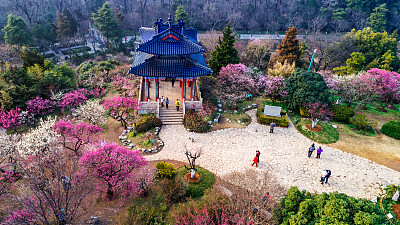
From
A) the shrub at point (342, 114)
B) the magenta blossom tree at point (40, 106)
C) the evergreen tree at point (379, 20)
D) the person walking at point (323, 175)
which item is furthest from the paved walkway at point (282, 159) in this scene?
the evergreen tree at point (379, 20)

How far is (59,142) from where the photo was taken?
17562 mm

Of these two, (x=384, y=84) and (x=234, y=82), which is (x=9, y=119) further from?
(x=384, y=84)

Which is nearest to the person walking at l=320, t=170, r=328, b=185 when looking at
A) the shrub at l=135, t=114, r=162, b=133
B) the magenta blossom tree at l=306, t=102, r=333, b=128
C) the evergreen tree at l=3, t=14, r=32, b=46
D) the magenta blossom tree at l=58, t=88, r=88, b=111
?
the magenta blossom tree at l=306, t=102, r=333, b=128

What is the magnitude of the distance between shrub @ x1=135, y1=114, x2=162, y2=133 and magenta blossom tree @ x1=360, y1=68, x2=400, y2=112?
77.0 ft

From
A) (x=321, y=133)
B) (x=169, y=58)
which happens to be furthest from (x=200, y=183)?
(x=321, y=133)

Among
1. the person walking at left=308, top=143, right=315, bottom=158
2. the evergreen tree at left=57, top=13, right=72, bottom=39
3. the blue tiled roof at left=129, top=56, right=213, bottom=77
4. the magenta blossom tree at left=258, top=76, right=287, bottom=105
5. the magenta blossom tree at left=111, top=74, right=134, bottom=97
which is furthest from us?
the evergreen tree at left=57, top=13, right=72, bottom=39

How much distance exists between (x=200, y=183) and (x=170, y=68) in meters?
12.0

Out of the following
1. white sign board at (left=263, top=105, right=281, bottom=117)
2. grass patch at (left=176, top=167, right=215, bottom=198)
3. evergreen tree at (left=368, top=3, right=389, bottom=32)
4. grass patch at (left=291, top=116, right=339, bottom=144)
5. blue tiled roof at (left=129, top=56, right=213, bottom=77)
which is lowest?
grass patch at (left=176, top=167, right=215, bottom=198)

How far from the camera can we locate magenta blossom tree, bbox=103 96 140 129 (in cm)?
2201

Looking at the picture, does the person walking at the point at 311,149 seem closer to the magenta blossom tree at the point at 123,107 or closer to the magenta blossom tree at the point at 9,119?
the magenta blossom tree at the point at 123,107

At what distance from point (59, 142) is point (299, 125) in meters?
21.3

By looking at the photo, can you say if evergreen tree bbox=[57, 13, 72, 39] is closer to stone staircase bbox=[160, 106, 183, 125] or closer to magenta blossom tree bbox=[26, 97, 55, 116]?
magenta blossom tree bbox=[26, 97, 55, 116]

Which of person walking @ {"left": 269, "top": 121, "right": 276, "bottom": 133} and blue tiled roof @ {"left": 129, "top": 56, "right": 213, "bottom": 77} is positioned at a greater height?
blue tiled roof @ {"left": 129, "top": 56, "right": 213, "bottom": 77}

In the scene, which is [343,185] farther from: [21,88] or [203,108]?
[21,88]
